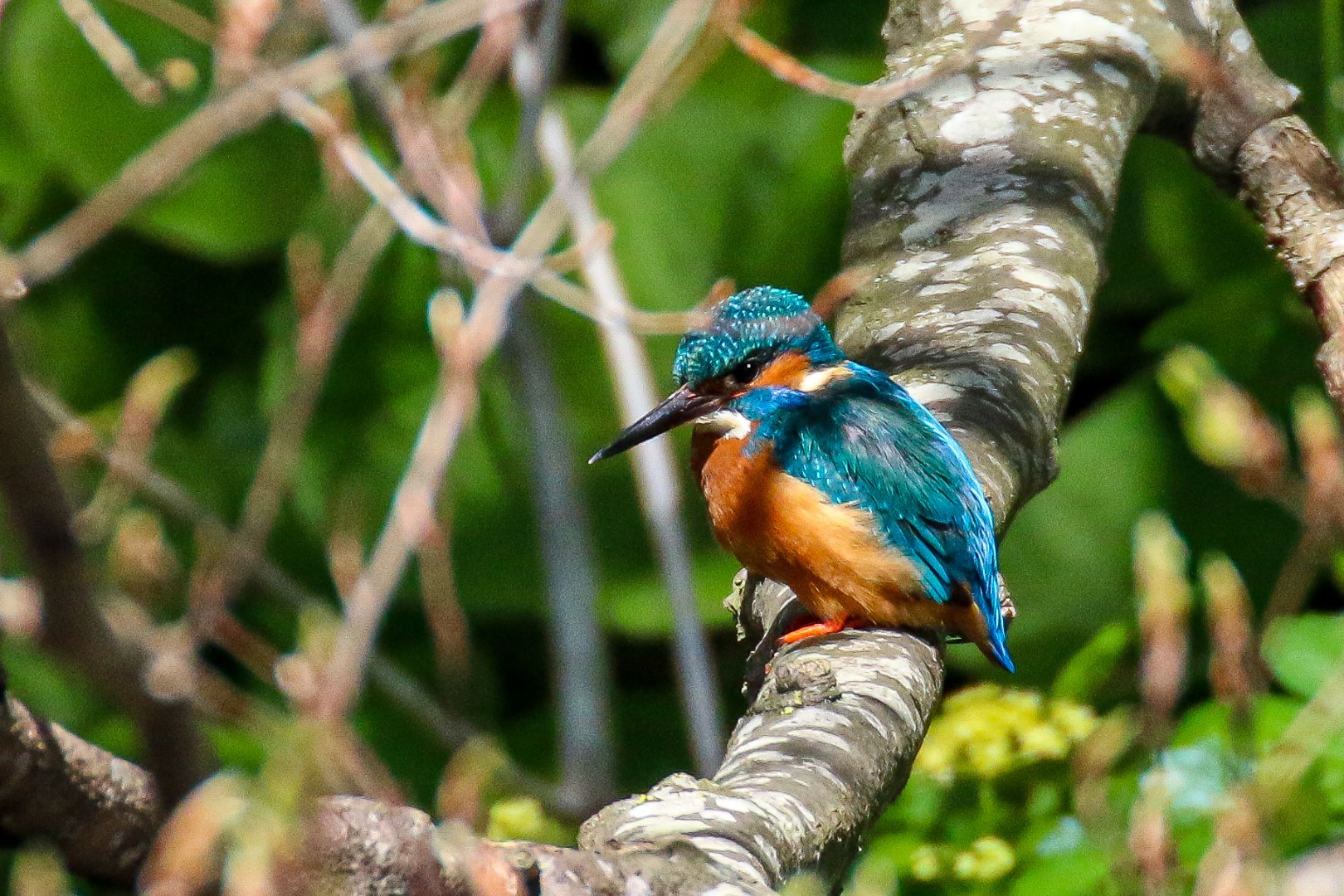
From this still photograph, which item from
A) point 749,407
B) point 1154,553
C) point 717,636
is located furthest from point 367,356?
point 1154,553

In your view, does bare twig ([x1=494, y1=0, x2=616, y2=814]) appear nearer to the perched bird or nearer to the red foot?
the perched bird

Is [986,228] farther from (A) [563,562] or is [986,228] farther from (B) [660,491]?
(A) [563,562]

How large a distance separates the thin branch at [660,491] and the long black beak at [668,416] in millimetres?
340

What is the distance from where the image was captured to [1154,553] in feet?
3.34

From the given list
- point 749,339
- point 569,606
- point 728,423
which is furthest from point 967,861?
point 569,606

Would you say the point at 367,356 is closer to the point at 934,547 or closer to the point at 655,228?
the point at 655,228

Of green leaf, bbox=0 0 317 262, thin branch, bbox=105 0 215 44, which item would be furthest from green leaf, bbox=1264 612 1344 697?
green leaf, bbox=0 0 317 262

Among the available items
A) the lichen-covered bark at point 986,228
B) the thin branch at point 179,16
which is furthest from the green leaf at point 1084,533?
the thin branch at point 179,16

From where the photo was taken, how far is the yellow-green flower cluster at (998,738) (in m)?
1.92

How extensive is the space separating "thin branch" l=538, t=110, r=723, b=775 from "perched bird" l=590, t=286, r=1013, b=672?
1.14 feet

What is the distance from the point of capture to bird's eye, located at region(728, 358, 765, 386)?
2172 millimetres

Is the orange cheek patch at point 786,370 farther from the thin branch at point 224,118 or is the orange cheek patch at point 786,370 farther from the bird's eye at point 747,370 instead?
the thin branch at point 224,118

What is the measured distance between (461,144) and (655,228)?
0.73m

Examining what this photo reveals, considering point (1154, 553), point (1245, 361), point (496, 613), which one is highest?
point (1154, 553)
